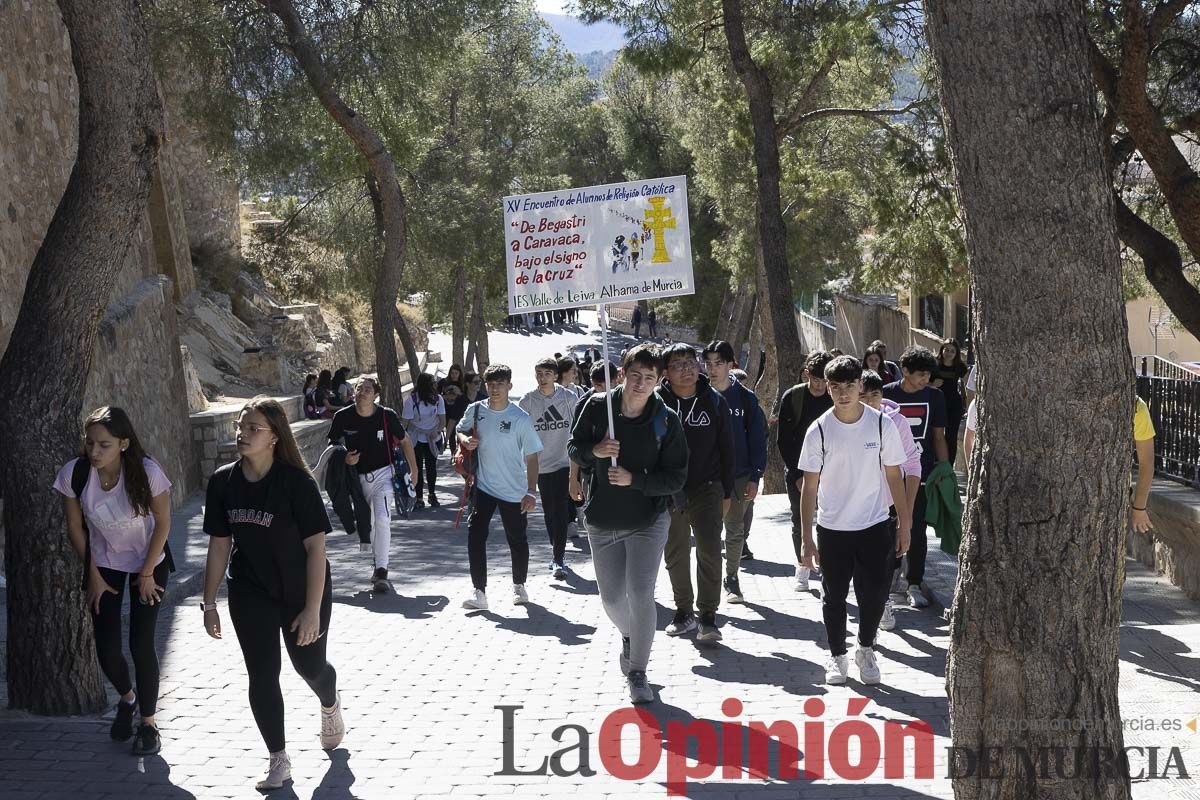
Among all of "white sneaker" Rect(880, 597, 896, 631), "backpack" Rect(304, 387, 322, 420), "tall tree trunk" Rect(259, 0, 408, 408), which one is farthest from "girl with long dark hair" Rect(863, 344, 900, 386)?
"backpack" Rect(304, 387, 322, 420)

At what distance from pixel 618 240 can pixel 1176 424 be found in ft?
17.3

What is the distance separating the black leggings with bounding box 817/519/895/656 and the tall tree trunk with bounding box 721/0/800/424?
362 inches

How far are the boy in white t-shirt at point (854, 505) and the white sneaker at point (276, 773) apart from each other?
2867 mm

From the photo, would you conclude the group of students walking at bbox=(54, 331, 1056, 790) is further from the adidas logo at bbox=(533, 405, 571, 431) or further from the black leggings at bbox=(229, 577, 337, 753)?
the adidas logo at bbox=(533, 405, 571, 431)

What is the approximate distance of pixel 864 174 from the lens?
78.7 feet

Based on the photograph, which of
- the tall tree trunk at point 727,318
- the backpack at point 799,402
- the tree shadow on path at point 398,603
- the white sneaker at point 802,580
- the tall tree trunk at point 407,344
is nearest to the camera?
the backpack at point 799,402

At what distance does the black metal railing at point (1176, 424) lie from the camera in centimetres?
1003

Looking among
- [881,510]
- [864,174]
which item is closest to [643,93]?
[864,174]

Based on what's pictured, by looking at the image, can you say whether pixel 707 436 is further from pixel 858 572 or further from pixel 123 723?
pixel 123 723

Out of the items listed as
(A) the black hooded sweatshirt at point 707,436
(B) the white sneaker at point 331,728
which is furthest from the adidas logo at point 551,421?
(B) the white sneaker at point 331,728

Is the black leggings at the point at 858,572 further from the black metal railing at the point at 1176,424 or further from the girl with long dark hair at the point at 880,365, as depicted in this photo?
the girl with long dark hair at the point at 880,365

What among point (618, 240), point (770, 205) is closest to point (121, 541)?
point (618, 240)

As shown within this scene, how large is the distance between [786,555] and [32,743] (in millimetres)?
6621

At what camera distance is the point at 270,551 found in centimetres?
536
